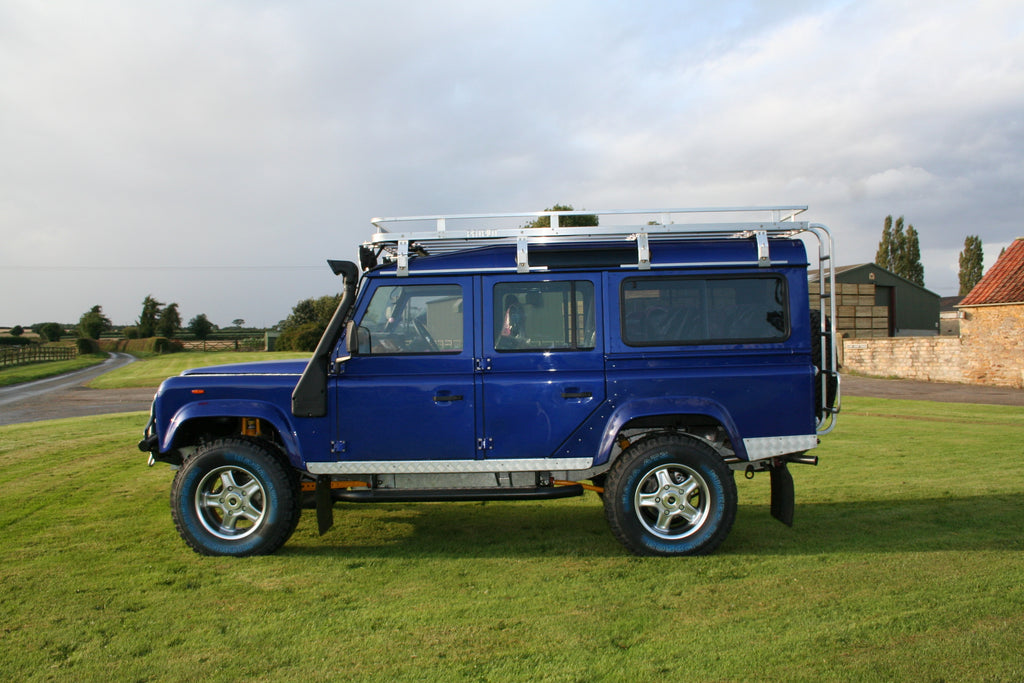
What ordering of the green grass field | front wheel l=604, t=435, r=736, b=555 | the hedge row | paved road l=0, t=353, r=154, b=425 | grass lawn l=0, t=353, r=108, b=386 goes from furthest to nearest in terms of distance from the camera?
the hedge row
grass lawn l=0, t=353, r=108, b=386
paved road l=0, t=353, r=154, b=425
front wheel l=604, t=435, r=736, b=555
the green grass field

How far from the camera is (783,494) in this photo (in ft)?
18.1

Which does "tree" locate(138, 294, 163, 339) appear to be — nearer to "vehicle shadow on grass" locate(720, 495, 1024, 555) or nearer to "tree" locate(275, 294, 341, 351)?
"tree" locate(275, 294, 341, 351)

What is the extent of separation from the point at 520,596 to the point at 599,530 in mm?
1722

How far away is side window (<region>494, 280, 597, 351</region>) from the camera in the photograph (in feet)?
17.7

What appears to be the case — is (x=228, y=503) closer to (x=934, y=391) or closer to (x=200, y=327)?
(x=934, y=391)

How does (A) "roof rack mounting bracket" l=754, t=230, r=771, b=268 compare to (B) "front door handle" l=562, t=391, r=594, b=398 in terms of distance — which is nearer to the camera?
(B) "front door handle" l=562, t=391, r=594, b=398

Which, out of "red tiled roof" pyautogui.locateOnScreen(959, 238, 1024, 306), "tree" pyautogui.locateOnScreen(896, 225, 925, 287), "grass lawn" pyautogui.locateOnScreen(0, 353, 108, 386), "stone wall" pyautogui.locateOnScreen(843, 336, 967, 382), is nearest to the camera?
"red tiled roof" pyautogui.locateOnScreen(959, 238, 1024, 306)

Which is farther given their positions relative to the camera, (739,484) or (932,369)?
(932,369)

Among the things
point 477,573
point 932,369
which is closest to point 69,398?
point 477,573

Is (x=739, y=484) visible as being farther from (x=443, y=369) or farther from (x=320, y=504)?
(x=320, y=504)

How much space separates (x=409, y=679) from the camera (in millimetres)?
3322

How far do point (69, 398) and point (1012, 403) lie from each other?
29.2 m

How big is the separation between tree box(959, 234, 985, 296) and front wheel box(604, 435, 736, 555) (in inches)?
2951

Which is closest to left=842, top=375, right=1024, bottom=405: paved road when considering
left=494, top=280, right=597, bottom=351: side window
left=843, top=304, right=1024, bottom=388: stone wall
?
left=843, top=304, right=1024, bottom=388: stone wall
